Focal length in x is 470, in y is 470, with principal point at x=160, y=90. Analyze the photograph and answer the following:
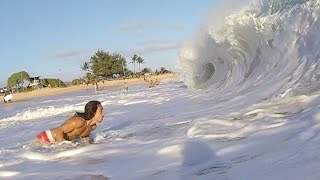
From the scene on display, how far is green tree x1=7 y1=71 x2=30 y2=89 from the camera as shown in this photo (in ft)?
267

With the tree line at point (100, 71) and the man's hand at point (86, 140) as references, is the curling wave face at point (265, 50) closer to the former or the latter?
the man's hand at point (86, 140)

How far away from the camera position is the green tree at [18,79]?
81312mm

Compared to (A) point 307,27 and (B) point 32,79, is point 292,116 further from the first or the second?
(B) point 32,79

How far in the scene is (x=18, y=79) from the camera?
81.6 meters

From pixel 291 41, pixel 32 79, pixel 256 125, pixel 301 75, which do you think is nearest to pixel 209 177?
pixel 256 125

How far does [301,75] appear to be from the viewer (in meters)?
8.69

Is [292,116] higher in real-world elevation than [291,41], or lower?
lower

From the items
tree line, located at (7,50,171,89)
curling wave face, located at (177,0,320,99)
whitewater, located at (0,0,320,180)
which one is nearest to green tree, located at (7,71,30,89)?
tree line, located at (7,50,171,89)

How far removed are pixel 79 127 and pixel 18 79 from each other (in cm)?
7856

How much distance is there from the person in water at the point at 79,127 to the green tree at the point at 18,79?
252ft

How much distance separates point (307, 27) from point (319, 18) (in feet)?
1.15

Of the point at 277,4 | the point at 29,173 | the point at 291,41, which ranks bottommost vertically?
the point at 29,173

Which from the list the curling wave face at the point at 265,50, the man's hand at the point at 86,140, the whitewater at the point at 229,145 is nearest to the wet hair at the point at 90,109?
the man's hand at the point at 86,140

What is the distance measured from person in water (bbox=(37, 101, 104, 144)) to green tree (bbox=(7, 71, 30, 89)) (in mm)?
76959
